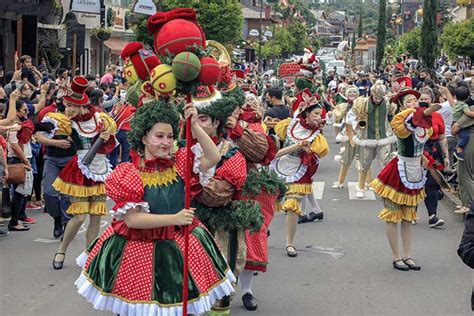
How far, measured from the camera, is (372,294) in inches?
327

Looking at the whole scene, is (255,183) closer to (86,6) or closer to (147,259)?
(147,259)

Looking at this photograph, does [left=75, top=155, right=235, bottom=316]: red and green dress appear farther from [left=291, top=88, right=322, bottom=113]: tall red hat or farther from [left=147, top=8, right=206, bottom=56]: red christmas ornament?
[left=291, top=88, right=322, bottom=113]: tall red hat

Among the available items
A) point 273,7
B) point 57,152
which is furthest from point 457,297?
point 273,7

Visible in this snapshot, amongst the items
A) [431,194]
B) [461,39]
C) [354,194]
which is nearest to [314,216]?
[431,194]

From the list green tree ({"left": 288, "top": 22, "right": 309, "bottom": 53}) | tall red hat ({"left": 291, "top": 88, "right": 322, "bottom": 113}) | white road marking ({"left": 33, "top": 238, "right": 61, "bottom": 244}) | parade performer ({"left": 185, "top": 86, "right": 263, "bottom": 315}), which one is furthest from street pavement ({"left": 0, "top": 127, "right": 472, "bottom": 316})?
green tree ({"left": 288, "top": 22, "right": 309, "bottom": 53})

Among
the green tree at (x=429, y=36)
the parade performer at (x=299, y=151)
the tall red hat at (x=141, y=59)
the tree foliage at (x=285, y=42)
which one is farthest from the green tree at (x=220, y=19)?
the tall red hat at (x=141, y=59)

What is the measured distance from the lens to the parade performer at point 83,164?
8.99 metres

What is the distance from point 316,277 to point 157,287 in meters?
3.93

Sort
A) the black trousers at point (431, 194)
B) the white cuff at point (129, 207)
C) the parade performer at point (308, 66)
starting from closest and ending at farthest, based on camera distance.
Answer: the white cuff at point (129, 207) < the parade performer at point (308, 66) < the black trousers at point (431, 194)

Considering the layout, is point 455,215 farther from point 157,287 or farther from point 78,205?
point 157,287

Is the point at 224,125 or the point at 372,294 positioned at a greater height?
the point at 224,125

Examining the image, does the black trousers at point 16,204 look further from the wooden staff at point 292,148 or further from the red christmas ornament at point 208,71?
the red christmas ornament at point 208,71

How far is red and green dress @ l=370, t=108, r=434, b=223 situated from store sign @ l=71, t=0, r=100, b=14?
15.0 metres

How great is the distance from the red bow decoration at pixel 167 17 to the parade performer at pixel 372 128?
28.6 feet
